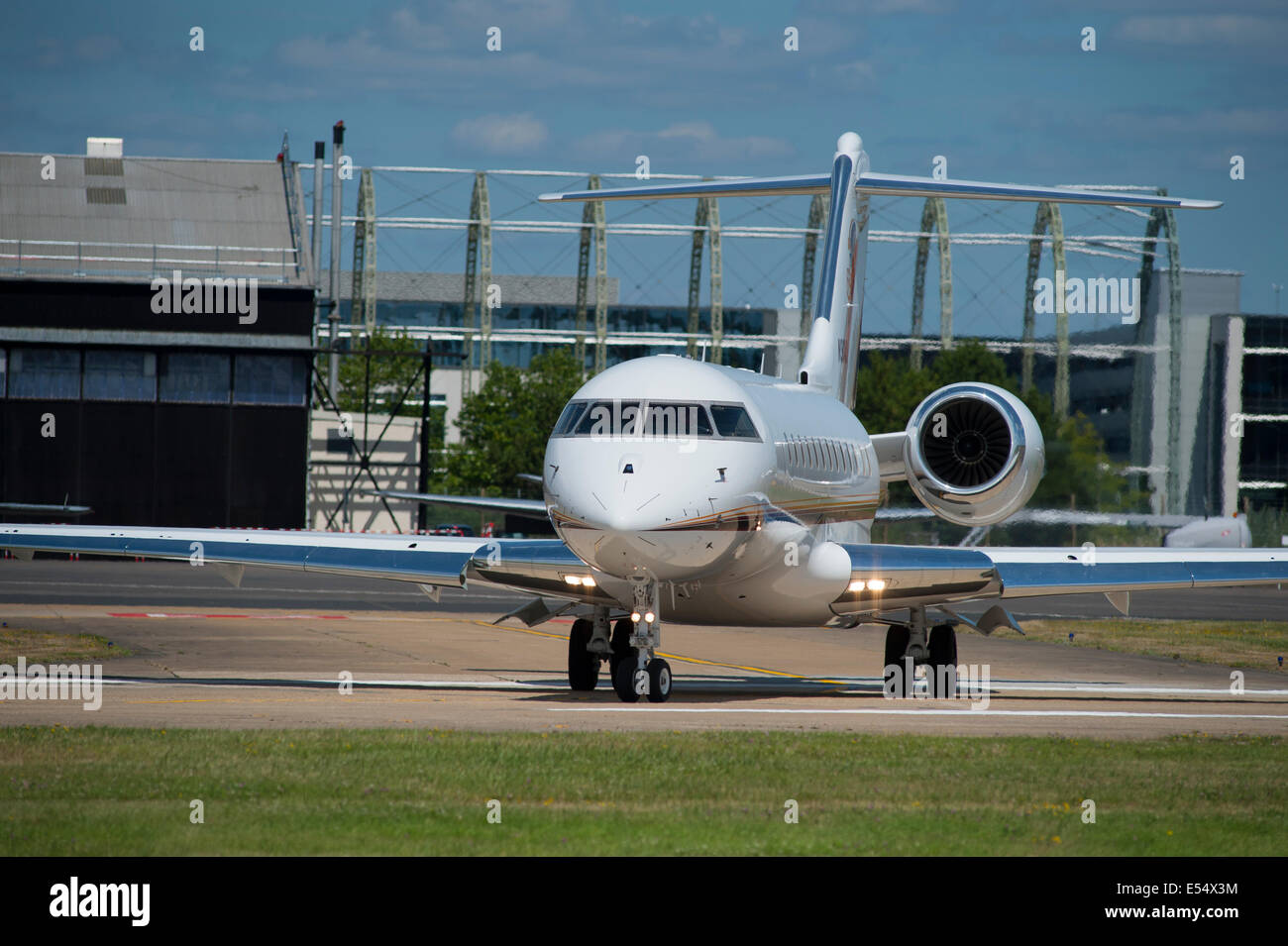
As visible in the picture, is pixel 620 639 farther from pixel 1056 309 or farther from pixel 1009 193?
pixel 1056 309

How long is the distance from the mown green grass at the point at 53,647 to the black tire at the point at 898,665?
35.6 ft

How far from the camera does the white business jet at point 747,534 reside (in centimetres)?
1705

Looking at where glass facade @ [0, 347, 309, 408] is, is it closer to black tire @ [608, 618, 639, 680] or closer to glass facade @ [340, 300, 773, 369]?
black tire @ [608, 618, 639, 680]

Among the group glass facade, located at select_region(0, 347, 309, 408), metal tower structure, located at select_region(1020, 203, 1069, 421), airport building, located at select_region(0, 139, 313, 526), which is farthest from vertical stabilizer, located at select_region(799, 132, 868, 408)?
metal tower structure, located at select_region(1020, 203, 1069, 421)

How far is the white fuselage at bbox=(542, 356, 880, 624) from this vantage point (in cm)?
1667

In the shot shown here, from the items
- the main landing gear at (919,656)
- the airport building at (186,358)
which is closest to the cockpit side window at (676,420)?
the main landing gear at (919,656)

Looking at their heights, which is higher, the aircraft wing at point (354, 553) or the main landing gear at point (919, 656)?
the aircraft wing at point (354, 553)

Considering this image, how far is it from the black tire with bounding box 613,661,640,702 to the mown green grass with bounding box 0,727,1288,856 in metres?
3.16

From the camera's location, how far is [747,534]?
1794cm

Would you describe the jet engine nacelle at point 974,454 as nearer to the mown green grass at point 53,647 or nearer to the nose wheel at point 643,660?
the nose wheel at point 643,660

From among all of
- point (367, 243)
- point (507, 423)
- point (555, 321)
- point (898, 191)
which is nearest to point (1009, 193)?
point (898, 191)

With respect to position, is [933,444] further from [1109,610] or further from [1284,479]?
[1284,479]

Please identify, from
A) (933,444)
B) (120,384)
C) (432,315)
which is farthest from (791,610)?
(432,315)
